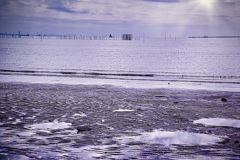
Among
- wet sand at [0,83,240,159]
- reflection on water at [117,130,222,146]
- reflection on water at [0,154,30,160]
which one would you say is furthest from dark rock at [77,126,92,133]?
reflection on water at [0,154,30,160]

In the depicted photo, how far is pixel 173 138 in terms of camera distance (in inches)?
337

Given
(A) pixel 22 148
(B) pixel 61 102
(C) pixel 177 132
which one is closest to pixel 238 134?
(C) pixel 177 132

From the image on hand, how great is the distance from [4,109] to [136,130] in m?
6.45

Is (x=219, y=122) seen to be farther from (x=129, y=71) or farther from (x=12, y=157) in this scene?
(x=129, y=71)

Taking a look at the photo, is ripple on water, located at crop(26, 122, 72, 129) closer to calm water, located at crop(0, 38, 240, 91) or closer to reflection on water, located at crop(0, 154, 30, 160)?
reflection on water, located at crop(0, 154, 30, 160)

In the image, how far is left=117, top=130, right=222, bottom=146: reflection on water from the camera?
8164mm

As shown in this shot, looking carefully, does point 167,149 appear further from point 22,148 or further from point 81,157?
point 22,148

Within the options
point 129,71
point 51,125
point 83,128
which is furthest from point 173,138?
point 129,71

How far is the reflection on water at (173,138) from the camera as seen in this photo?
816 cm

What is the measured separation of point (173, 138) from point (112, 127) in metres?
2.22

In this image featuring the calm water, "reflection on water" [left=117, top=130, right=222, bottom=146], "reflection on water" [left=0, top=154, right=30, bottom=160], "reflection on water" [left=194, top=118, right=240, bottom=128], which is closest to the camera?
"reflection on water" [left=0, top=154, right=30, bottom=160]

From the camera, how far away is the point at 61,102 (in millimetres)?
14617

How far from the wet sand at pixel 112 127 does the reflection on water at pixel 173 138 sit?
3 cm

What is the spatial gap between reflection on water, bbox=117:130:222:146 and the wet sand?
28mm
